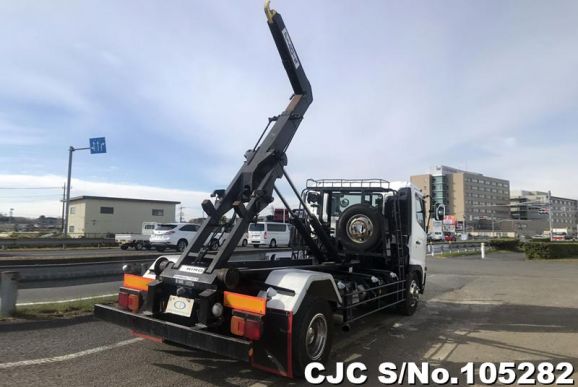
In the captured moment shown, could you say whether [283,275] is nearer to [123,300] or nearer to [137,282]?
[137,282]

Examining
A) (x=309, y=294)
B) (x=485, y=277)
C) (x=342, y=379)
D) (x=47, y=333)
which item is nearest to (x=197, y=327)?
(x=309, y=294)

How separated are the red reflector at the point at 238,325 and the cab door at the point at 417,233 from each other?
4931 millimetres

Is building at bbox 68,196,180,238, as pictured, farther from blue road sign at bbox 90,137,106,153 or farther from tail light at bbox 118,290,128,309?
tail light at bbox 118,290,128,309

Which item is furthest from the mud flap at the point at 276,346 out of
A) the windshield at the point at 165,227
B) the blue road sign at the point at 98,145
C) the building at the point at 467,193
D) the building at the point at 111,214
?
the building at the point at 467,193

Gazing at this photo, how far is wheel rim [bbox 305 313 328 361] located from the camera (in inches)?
192

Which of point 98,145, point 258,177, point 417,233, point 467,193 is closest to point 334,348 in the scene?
point 258,177

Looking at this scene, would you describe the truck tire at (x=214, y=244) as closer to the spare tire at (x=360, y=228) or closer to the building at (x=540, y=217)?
the spare tire at (x=360, y=228)

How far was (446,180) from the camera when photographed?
11669 centimetres

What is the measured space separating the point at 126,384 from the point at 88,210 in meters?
59.2

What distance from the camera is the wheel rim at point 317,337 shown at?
488cm

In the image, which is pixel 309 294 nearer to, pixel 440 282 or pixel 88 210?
pixel 440 282

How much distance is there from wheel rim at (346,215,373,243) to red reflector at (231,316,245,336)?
378cm

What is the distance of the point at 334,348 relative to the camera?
6047 millimetres

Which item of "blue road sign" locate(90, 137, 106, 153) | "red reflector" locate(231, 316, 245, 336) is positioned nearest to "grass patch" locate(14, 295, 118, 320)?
"red reflector" locate(231, 316, 245, 336)
